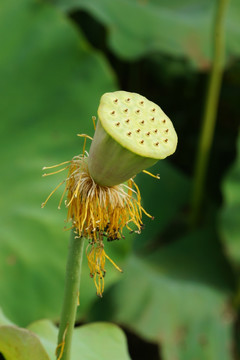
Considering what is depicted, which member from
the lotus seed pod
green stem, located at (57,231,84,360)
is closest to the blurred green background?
green stem, located at (57,231,84,360)

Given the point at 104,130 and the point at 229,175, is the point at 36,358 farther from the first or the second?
the point at 229,175

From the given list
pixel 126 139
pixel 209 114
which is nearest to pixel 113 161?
pixel 126 139

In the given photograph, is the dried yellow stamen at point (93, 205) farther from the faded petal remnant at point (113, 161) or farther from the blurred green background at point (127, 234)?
the blurred green background at point (127, 234)

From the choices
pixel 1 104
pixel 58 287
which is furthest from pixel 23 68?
pixel 58 287

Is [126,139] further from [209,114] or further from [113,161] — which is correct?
[209,114]

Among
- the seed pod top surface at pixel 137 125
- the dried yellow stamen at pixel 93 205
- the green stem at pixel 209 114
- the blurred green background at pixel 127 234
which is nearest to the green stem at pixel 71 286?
the dried yellow stamen at pixel 93 205
